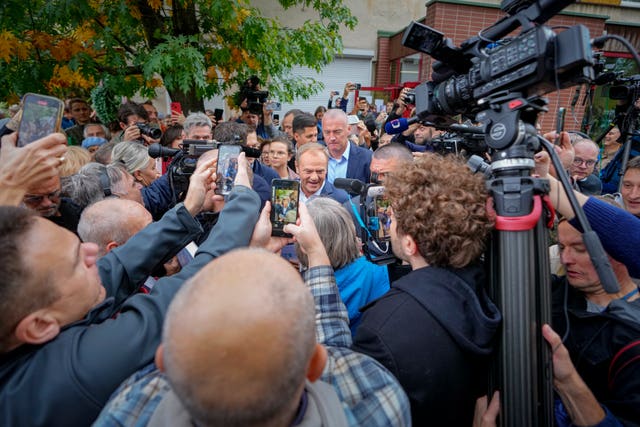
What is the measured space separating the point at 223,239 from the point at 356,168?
3.30m

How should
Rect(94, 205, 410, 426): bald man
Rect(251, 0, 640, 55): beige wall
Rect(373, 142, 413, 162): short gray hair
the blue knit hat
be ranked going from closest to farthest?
1. Rect(94, 205, 410, 426): bald man
2. Rect(373, 142, 413, 162): short gray hair
3. the blue knit hat
4. Rect(251, 0, 640, 55): beige wall

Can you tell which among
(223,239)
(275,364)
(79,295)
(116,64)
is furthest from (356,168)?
(275,364)

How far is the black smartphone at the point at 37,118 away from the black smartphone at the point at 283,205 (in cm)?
104

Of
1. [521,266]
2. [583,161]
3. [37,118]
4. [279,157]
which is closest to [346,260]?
[521,266]

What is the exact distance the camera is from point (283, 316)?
2.39 ft

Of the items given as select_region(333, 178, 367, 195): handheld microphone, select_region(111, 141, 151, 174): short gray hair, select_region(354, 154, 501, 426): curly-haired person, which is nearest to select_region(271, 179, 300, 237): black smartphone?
select_region(333, 178, 367, 195): handheld microphone

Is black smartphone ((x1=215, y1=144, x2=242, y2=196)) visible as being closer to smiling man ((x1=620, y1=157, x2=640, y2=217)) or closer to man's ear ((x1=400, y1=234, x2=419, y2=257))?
man's ear ((x1=400, y1=234, x2=419, y2=257))

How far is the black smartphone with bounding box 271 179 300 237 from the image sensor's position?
187 centimetres

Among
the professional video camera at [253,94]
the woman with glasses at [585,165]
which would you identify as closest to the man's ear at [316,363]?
the woman with glasses at [585,165]

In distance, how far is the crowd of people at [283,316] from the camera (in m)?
0.72

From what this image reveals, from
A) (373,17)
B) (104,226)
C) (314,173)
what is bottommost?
(104,226)

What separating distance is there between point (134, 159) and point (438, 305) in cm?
299

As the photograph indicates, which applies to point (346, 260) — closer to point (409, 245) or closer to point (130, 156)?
point (409, 245)

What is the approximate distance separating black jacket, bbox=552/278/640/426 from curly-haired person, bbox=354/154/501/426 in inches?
13.7
